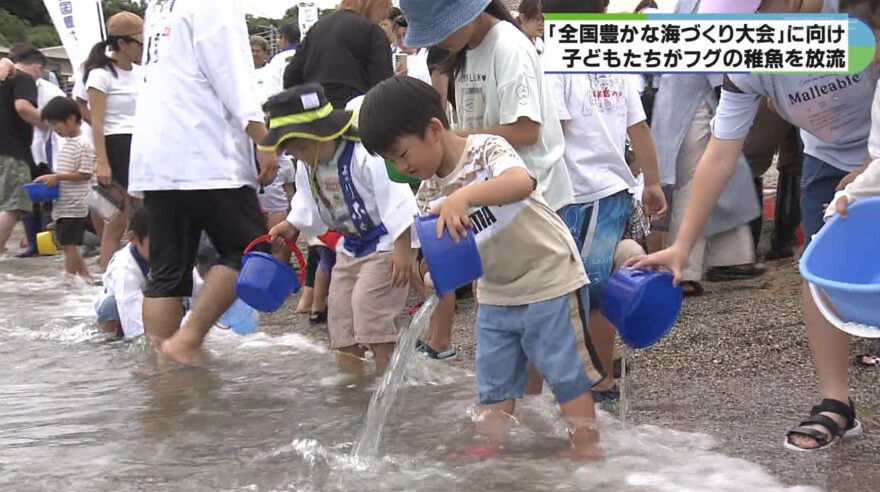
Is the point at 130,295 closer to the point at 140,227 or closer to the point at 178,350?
the point at 140,227

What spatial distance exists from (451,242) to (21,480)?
1488 millimetres

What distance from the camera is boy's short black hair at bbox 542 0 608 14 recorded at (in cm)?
358

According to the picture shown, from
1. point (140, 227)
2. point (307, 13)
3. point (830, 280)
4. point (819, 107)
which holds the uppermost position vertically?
point (307, 13)

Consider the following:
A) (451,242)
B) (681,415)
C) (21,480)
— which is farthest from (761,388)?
(21,480)

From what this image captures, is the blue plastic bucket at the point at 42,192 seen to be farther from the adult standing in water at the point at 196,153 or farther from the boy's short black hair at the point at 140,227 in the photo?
the adult standing in water at the point at 196,153

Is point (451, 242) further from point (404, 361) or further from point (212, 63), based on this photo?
point (212, 63)

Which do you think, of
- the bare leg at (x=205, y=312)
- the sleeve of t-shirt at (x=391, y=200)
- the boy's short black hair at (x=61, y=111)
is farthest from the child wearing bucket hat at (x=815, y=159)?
the boy's short black hair at (x=61, y=111)

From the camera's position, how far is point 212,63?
404 cm

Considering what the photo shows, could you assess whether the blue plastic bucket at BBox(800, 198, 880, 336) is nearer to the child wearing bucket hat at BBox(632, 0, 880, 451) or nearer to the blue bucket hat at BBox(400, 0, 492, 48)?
the child wearing bucket hat at BBox(632, 0, 880, 451)

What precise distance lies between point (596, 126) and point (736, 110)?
1.69 ft

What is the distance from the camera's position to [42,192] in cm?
797

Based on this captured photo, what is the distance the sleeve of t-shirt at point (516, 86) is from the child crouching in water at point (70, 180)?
17.9 feet

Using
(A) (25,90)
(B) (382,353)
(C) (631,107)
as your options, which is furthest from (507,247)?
(A) (25,90)

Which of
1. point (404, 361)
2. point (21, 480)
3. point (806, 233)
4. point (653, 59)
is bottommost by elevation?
point (21, 480)
